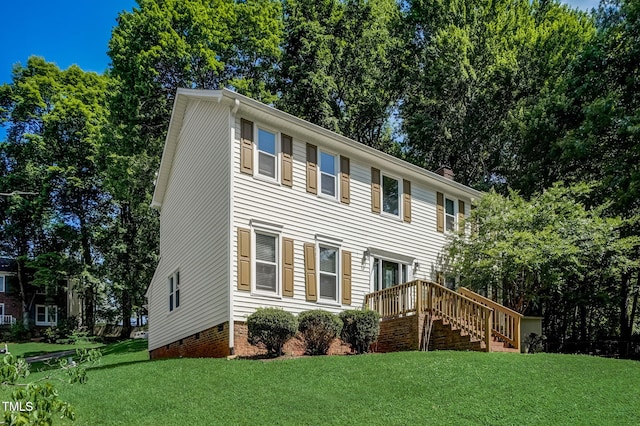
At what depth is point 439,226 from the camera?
65.8 ft

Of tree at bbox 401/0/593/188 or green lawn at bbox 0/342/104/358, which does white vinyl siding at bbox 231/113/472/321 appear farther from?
green lawn at bbox 0/342/104/358

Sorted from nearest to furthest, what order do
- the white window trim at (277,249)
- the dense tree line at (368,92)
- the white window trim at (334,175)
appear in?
the white window trim at (277,249)
the white window trim at (334,175)
the dense tree line at (368,92)

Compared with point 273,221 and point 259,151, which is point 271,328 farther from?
point 259,151

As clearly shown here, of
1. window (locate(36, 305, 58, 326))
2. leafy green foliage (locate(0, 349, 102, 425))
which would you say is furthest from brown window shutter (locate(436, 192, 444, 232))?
window (locate(36, 305, 58, 326))

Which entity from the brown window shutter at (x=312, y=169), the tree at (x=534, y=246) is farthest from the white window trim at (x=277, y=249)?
the tree at (x=534, y=246)

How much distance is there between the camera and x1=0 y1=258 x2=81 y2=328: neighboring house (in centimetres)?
4288

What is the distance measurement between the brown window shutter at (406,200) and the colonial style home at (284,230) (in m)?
0.06

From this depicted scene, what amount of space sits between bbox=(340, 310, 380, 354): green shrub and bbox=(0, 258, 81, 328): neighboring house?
1334 inches

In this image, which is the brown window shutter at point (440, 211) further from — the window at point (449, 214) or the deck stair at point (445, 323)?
the deck stair at point (445, 323)

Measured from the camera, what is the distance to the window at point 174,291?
18344 millimetres

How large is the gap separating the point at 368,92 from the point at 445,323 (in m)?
20.1

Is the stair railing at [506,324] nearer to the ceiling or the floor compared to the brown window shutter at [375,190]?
nearer to the floor

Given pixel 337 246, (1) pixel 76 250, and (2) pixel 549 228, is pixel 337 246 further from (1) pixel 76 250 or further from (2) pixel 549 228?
(1) pixel 76 250

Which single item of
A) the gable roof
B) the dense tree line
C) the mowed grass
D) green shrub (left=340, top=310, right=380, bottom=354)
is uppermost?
the dense tree line
